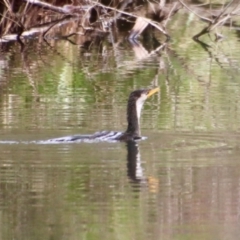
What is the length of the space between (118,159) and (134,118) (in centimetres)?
152

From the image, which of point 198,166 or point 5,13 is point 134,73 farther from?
point 198,166

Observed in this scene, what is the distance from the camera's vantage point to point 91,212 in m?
7.55

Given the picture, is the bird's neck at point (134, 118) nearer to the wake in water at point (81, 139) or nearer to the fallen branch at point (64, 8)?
the wake in water at point (81, 139)

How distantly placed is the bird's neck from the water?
0.17 metres

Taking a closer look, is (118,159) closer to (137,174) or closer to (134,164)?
(134,164)

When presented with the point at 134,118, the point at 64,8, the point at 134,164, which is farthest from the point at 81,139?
the point at 64,8

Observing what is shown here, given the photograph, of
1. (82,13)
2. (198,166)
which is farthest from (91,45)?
(198,166)

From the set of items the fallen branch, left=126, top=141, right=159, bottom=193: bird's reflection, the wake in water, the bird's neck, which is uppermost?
the fallen branch

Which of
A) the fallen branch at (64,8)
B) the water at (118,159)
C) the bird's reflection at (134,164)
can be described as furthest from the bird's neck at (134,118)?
the fallen branch at (64,8)

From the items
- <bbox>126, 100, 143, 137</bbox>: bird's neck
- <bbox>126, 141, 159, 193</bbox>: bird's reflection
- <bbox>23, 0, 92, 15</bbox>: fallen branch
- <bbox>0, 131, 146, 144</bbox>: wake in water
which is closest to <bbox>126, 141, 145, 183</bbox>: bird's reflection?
<bbox>126, 141, 159, 193</bbox>: bird's reflection

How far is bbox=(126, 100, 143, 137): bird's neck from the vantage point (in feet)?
35.2

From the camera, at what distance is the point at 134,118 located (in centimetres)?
1102

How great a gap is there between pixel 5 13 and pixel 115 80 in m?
6.56

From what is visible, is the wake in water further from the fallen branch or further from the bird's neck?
the fallen branch
